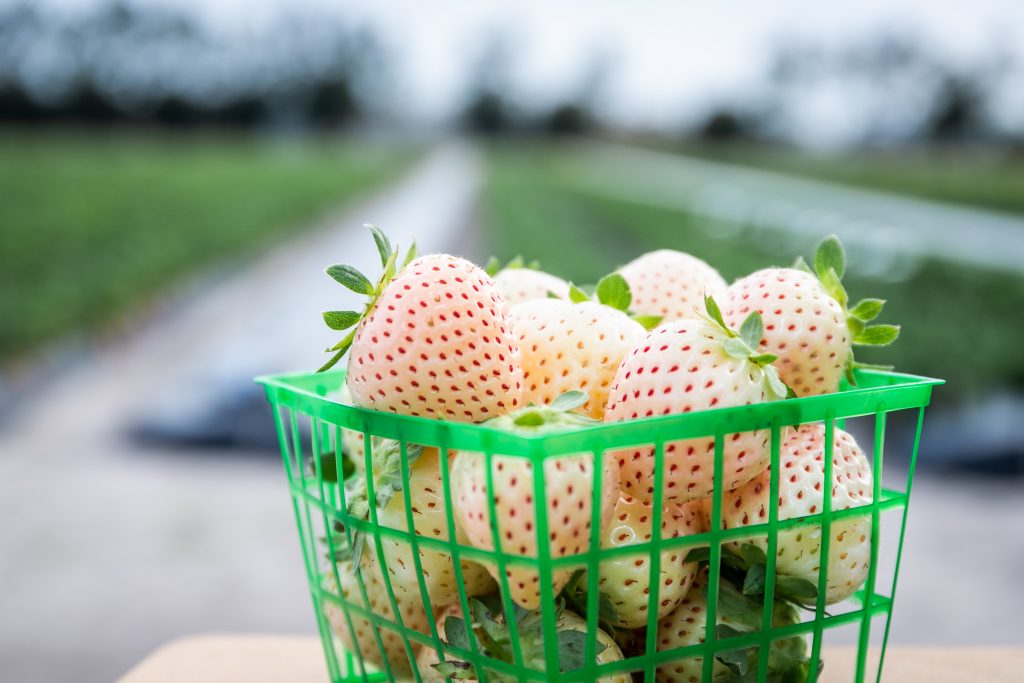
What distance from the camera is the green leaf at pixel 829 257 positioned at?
70cm

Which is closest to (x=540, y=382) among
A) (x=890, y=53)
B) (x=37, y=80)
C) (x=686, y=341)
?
(x=686, y=341)

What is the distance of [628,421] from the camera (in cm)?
50

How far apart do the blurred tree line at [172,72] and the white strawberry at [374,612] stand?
4220cm

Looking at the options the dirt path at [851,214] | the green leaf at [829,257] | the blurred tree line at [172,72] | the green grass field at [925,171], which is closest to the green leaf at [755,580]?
the green leaf at [829,257]

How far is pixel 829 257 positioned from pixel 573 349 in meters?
0.20

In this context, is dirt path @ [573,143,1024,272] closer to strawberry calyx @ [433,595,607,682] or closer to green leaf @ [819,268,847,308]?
A: green leaf @ [819,268,847,308]

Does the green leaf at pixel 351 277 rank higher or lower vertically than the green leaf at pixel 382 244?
lower

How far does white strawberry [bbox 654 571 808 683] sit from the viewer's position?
58 cm

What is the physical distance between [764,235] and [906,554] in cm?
963

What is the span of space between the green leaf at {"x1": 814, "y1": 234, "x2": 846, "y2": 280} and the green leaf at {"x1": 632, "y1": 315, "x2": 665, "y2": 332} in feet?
0.37

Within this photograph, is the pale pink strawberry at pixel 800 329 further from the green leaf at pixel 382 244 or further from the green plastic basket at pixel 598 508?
the green leaf at pixel 382 244

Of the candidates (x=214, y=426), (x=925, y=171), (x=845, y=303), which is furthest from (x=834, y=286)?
(x=925, y=171)

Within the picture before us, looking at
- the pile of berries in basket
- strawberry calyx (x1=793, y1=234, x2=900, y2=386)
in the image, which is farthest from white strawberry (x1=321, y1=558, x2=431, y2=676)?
strawberry calyx (x1=793, y1=234, x2=900, y2=386)

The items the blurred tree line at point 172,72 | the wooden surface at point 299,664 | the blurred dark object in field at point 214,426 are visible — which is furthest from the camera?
the blurred tree line at point 172,72
